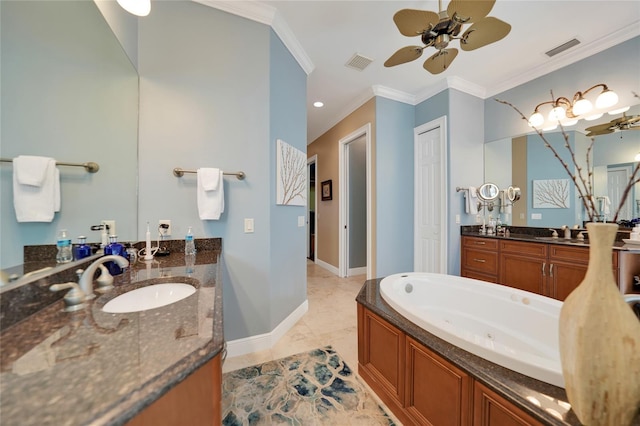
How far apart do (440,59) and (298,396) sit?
8.38 feet

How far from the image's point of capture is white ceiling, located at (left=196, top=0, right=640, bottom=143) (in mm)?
1942

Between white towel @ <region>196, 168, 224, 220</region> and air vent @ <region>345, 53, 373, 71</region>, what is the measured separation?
1972mm

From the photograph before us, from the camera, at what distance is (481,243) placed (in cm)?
287

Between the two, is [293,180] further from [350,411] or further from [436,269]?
[436,269]

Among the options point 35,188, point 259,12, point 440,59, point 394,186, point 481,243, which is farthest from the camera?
point 394,186

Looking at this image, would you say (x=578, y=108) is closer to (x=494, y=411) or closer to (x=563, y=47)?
(x=563, y=47)

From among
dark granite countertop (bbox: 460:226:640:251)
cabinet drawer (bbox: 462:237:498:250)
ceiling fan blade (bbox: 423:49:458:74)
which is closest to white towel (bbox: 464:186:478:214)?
dark granite countertop (bbox: 460:226:640:251)

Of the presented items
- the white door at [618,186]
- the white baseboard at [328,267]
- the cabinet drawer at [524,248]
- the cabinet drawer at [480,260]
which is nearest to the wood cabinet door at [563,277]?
Answer: the cabinet drawer at [524,248]

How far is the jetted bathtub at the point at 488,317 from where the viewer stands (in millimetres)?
940

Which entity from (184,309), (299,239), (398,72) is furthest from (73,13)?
(398,72)

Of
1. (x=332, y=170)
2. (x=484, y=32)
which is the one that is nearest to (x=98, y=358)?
(x=484, y=32)

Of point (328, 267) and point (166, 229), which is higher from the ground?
point (166, 229)

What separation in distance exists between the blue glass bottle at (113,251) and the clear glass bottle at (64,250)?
16cm

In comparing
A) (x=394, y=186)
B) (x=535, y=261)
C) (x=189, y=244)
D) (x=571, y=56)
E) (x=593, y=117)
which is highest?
(x=571, y=56)
